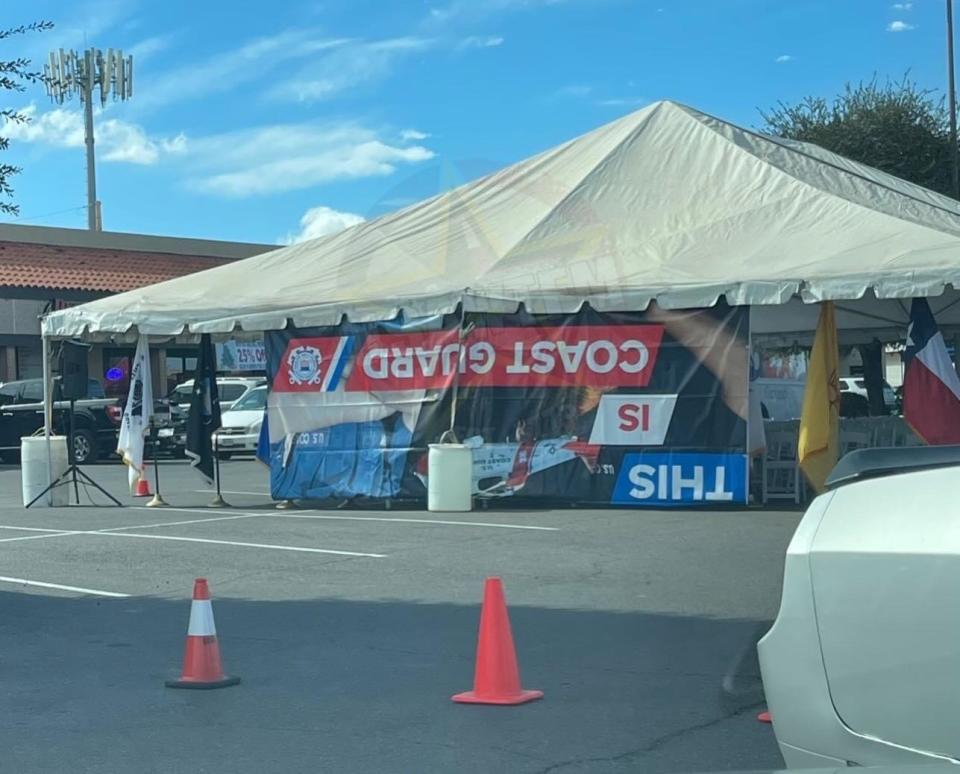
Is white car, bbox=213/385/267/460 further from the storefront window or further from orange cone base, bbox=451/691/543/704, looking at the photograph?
orange cone base, bbox=451/691/543/704

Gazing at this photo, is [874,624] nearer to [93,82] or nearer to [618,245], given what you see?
[618,245]

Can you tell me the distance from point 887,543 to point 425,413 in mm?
13912

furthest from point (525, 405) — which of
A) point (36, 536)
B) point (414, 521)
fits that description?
point (36, 536)

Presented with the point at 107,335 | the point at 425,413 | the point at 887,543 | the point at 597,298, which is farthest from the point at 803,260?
the point at 887,543

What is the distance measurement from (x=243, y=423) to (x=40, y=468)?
423 inches

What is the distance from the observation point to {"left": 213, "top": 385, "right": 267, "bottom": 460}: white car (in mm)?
28766

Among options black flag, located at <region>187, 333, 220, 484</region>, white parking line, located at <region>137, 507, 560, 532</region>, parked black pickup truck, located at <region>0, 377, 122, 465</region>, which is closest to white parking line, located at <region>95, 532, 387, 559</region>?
white parking line, located at <region>137, 507, 560, 532</region>

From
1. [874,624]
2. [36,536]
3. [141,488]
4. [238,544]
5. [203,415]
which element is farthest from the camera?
[141,488]

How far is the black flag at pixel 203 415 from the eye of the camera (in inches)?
733

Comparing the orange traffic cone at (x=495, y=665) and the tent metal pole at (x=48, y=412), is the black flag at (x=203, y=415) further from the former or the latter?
the orange traffic cone at (x=495, y=665)

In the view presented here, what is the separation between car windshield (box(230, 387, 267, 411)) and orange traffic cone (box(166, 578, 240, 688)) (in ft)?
72.3

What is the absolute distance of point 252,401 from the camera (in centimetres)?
2914

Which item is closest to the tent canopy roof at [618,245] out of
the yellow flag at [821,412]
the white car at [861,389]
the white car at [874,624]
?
the yellow flag at [821,412]

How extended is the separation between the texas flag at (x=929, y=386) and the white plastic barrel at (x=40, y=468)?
11.4 metres
